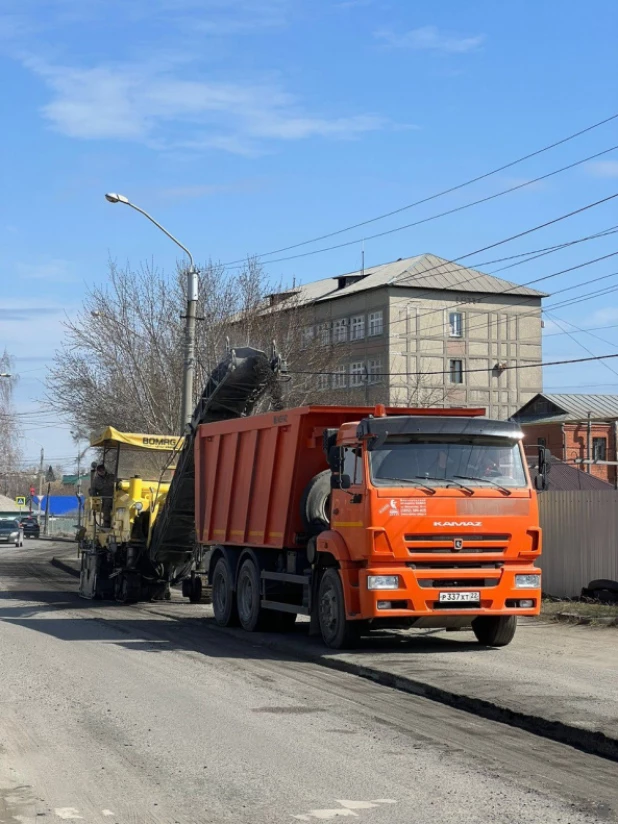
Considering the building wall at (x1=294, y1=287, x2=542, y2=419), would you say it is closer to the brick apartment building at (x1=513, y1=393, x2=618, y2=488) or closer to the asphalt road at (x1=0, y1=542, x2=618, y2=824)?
the brick apartment building at (x1=513, y1=393, x2=618, y2=488)

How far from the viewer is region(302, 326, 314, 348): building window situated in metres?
39.5

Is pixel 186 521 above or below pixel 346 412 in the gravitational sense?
below

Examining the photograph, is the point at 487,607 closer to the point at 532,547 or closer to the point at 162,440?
the point at 532,547

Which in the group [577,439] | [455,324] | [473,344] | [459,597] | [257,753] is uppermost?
[455,324]

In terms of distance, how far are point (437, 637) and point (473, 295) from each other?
66207 millimetres

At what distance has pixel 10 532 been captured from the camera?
60.9 meters

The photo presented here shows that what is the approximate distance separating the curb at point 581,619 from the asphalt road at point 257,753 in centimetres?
573

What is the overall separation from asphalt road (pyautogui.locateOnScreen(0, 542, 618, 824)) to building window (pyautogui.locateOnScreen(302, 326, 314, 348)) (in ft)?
86.5

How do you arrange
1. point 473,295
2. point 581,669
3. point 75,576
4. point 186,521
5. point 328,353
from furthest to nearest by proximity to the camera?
point 473,295 < point 328,353 < point 75,576 < point 186,521 < point 581,669

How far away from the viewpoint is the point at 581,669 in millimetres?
12328

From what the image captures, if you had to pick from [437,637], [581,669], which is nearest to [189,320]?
[437,637]

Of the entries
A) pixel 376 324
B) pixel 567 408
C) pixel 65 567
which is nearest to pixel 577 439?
pixel 567 408

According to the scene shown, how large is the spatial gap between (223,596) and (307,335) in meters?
23.7

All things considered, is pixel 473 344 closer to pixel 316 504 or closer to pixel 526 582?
pixel 316 504
